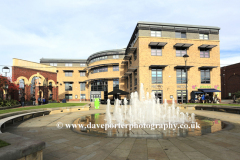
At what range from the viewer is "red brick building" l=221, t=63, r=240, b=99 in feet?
139

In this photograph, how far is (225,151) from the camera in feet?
14.3

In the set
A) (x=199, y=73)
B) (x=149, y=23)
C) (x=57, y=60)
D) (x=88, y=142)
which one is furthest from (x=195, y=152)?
(x=57, y=60)

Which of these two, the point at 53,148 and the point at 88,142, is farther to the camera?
the point at 88,142

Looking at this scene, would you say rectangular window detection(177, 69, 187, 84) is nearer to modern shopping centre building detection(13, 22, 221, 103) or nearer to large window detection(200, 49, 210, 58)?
modern shopping centre building detection(13, 22, 221, 103)

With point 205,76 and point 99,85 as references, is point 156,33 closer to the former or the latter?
point 205,76

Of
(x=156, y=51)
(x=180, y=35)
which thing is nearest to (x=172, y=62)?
(x=156, y=51)

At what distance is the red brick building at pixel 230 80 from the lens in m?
42.4

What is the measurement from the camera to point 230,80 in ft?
147


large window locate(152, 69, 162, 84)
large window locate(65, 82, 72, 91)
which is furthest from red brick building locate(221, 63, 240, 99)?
large window locate(65, 82, 72, 91)

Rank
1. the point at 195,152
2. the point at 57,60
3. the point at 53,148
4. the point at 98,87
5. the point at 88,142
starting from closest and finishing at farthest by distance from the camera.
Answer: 1. the point at 195,152
2. the point at 53,148
3. the point at 88,142
4. the point at 98,87
5. the point at 57,60

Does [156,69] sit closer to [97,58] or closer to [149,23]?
[149,23]

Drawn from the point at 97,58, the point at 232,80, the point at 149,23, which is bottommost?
the point at 232,80

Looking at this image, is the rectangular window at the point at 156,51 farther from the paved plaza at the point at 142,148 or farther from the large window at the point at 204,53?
the paved plaza at the point at 142,148

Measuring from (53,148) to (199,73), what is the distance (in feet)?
94.8
